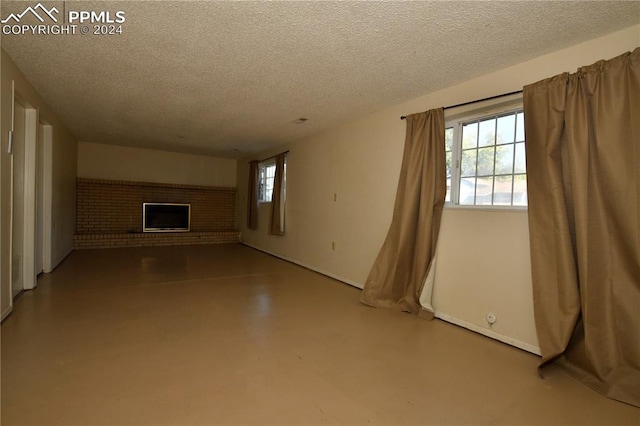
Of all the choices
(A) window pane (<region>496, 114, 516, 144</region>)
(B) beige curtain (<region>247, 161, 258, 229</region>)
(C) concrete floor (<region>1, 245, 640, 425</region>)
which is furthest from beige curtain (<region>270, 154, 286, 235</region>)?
(A) window pane (<region>496, 114, 516, 144</region>)

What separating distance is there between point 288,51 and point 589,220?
2.35 m

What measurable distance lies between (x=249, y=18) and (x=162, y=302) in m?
2.69

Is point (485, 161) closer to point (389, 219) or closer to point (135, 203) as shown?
point (389, 219)

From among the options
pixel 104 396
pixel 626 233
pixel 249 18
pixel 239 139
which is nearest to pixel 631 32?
pixel 626 233

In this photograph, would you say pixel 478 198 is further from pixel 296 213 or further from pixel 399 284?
pixel 296 213

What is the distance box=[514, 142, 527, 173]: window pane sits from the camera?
92.9 inches

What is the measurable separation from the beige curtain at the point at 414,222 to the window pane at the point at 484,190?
11.2 inches

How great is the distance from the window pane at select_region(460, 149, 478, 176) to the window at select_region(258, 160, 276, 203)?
4.23 meters

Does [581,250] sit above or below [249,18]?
below

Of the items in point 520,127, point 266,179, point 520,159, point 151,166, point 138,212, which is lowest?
point 138,212

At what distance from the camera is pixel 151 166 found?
7172 mm

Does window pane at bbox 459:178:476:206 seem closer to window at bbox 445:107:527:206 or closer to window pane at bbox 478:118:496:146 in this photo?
window at bbox 445:107:527:206

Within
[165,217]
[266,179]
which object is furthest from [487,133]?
[165,217]

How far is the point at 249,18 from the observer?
6.22ft
